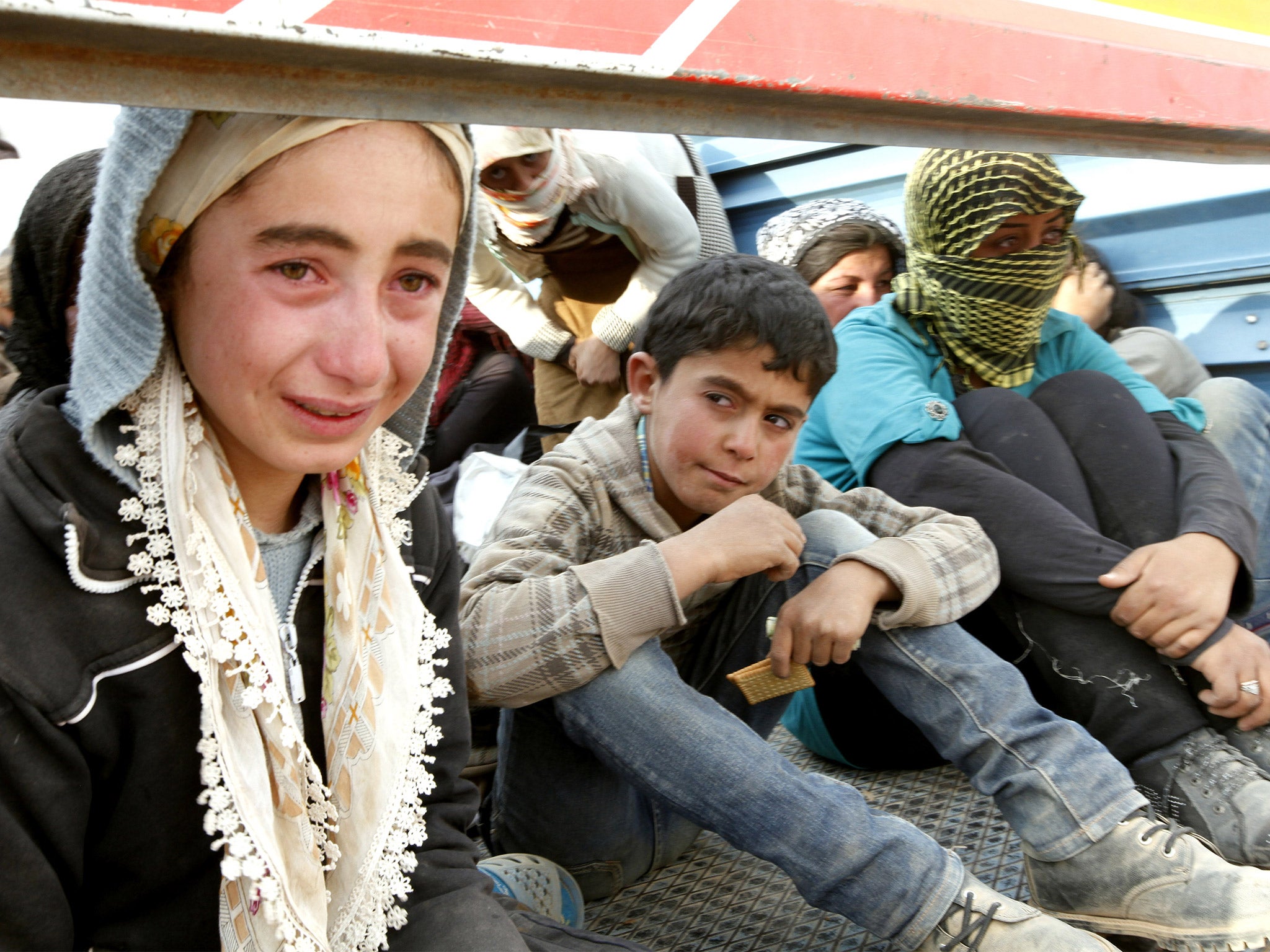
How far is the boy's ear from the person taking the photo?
6.32ft

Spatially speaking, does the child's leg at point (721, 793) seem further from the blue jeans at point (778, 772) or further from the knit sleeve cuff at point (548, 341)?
the knit sleeve cuff at point (548, 341)

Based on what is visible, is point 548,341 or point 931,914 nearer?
point 931,914

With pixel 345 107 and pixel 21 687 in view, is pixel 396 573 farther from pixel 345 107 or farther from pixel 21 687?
pixel 345 107

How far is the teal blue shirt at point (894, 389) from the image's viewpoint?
2.01m

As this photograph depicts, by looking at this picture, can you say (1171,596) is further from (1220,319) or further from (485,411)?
(485,411)

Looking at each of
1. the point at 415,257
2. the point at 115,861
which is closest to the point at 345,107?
the point at 415,257

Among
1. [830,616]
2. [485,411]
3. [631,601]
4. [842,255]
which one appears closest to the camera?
[631,601]

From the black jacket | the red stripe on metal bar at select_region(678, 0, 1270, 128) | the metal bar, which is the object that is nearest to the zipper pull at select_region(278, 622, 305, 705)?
the black jacket

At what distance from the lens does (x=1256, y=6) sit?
1.22 meters

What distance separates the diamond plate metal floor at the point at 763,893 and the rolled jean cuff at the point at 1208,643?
0.42 metres

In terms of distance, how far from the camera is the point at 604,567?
4.90 ft

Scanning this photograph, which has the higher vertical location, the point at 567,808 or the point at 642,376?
the point at 642,376

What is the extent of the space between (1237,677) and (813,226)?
6.05 ft

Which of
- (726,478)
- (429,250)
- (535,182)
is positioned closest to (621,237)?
(535,182)
